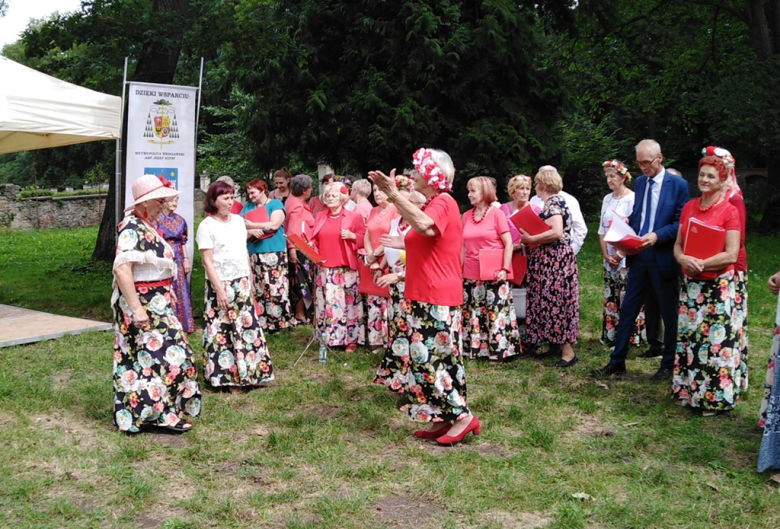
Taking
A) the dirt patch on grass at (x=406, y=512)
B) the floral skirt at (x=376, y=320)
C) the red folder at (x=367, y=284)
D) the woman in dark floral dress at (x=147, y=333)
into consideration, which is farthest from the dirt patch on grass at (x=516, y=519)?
the floral skirt at (x=376, y=320)

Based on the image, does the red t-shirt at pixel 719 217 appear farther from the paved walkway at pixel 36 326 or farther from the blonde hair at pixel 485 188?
the paved walkway at pixel 36 326

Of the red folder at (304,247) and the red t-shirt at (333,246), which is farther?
the red t-shirt at (333,246)

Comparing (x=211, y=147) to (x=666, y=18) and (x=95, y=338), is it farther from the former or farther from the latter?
(x=95, y=338)

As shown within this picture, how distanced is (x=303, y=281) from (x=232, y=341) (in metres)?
3.17

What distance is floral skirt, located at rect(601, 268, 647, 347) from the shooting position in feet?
25.4

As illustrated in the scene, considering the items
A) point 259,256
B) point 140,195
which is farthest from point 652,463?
point 259,256

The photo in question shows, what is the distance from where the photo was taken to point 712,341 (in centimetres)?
545

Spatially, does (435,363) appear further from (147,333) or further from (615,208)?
(615,208)

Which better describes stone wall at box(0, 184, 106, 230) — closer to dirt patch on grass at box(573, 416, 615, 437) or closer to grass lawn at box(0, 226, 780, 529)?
grass lawn at box(0, 226, 780, 529)

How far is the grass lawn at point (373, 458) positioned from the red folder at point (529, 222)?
1304mm

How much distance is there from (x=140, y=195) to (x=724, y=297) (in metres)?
4.19

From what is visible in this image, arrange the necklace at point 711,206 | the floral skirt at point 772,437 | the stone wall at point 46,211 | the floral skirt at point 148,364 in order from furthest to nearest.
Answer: the stone wall at point 46,211
the necklace at point 711,206
the floral skirt at point 148,364
the floral skirt at point 772,437

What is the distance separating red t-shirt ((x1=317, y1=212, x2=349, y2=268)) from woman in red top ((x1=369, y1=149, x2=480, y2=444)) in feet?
9.93

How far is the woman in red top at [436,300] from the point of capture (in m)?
4.80
